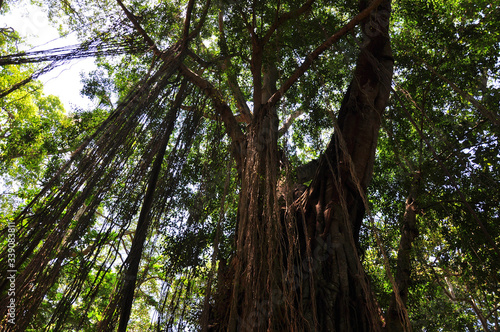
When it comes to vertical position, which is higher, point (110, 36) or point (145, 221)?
point (110, 36)

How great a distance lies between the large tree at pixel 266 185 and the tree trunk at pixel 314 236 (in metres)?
0.01

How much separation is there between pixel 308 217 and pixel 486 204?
1.64 m

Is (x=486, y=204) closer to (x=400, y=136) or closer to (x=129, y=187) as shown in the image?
(x=400, y=136)

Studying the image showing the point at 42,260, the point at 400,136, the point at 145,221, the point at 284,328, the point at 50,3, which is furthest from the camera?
the point at 50,3

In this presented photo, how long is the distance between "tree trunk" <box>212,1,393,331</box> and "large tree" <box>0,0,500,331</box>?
0.04 feet

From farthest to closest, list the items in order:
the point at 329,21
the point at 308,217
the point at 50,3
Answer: the point at 50,3 → the point at 329,21 → the point at 308,217

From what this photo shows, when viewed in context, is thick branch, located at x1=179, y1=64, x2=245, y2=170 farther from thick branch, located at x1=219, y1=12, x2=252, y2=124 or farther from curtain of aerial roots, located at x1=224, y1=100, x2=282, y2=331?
curtain of aerial roots, located at x1=224, y1=100, x2=282, y2=331

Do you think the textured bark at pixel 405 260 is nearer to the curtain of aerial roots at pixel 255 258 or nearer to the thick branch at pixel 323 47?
the curtain of aerial roots at pixel 255 258

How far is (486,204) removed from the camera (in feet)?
9.07

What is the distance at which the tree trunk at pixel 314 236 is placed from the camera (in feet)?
5.30

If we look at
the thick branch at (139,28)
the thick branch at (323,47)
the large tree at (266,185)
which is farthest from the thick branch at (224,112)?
the thick branch at (323,47)

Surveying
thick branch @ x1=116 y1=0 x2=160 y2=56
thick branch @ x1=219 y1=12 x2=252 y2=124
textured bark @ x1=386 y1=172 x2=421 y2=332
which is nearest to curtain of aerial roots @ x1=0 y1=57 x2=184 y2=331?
thick branch @ x1=116 y1=0 x2=160 y2=56

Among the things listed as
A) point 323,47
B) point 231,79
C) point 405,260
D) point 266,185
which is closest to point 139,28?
point 231,79

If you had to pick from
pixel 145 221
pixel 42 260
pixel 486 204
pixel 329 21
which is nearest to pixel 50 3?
pixel 329 21
